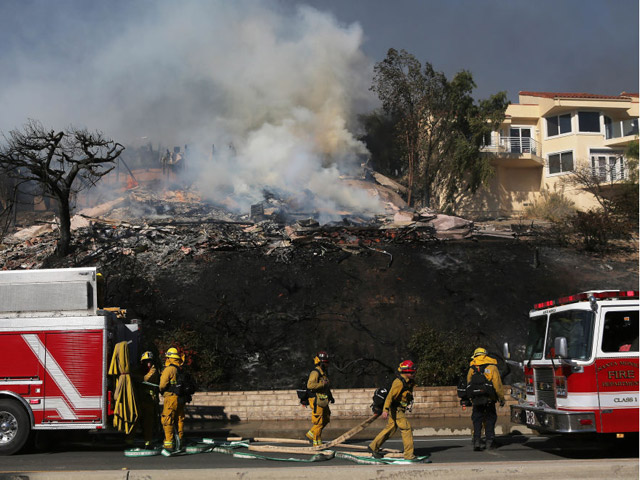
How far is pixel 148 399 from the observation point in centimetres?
961

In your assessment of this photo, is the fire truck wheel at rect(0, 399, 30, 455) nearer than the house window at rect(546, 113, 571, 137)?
Yes

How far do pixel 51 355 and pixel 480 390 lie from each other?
6.59 metres

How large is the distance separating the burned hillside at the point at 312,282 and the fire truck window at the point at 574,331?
6.90 meters

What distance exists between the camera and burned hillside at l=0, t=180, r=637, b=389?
642 inches

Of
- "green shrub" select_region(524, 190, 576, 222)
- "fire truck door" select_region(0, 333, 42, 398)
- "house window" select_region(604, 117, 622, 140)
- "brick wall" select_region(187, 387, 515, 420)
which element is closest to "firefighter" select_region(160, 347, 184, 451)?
"fire truck door" select_region(0, 333, 42, 398)

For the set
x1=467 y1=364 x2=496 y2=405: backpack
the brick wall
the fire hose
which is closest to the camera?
the fire hose

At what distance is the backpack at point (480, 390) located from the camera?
30.6ft

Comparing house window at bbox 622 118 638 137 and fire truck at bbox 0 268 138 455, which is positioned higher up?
house window at bbox 622 118 638 137

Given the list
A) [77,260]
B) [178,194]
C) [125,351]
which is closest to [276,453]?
[125,351]

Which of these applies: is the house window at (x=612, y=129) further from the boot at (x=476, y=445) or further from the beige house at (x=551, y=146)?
the boot at (x=476, y=445)

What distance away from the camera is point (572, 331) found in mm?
8680

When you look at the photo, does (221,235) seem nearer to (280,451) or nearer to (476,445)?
(280,451)

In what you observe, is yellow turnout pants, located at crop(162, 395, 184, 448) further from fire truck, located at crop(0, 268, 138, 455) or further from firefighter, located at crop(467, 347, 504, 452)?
firefighter, located at crop(467, 347, 504, 452)

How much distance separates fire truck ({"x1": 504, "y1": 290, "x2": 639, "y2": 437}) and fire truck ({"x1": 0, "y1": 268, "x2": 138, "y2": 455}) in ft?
21.7
